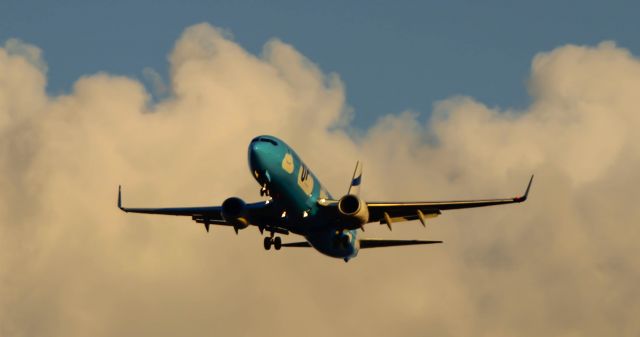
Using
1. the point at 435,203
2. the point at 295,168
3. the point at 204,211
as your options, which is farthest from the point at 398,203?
the point at 204,211

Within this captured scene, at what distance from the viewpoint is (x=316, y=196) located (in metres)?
67.2

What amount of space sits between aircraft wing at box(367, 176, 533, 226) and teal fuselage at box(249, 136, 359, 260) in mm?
2221

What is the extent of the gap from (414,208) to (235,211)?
31.2 ft

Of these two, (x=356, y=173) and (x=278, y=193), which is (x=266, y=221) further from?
(x=356, y=173)

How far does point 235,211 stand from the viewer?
226 feet

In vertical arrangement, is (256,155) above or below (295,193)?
above

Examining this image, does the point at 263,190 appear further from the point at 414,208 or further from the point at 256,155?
the point at 414,208

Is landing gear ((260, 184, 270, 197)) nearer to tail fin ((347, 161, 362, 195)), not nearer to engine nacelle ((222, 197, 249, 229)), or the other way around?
engine nacelle ((222, 197, 249, 229))

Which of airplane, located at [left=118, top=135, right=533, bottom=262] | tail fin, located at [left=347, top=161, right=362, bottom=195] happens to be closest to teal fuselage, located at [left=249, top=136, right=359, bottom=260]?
airplane, located at [left=118, top=135, right=533, bottom=262]

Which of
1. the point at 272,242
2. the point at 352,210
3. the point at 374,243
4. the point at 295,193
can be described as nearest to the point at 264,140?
the point at 295,193

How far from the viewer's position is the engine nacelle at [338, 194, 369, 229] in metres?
66.4

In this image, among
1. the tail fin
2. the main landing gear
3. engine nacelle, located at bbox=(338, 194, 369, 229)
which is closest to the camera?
engine nacelle, located at bbox=(338, 194, 369, 229)

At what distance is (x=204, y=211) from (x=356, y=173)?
10596 millimetres

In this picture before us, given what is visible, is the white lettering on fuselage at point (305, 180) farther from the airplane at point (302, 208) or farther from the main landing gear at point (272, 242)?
the main landing gear at point (272, 242)
